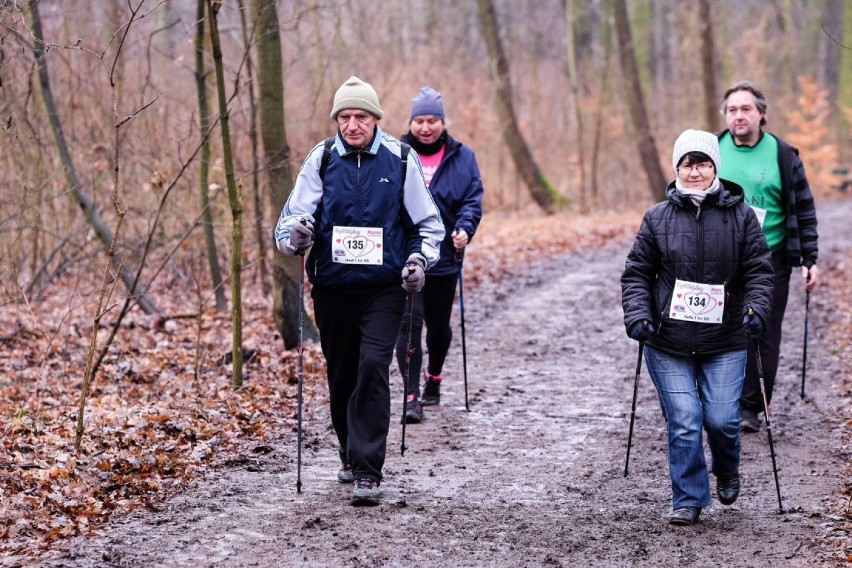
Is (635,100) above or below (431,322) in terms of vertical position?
above

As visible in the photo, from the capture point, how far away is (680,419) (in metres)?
5.37

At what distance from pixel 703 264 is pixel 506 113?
1978cm

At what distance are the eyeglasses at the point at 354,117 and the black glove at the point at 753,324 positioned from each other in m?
2.31

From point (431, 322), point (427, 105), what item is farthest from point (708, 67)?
point (431, 322)

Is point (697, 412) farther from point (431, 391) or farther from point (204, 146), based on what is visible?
point (204, 146)

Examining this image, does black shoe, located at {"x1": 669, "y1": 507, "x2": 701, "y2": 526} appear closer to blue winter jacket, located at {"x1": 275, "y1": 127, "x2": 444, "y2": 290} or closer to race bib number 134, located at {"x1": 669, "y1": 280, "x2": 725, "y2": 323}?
race bib number 134, located at {"x1": 669, "y1": 280, "x2": 725, "y2": 323}

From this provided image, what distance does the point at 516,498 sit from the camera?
18.9ft

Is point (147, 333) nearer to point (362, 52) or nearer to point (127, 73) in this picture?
point (127, 73)

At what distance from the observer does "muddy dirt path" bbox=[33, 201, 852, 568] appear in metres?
4.82

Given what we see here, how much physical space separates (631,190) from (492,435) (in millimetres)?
24572

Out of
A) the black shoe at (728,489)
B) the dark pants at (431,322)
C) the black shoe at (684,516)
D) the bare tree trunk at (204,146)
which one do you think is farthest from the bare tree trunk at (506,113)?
the black shoe at (684,516)

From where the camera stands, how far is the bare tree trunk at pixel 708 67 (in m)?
24.2

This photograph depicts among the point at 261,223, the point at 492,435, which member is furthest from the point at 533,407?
the point at 261,223

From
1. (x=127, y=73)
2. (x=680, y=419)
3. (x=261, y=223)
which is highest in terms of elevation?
(x=127, y=73)
